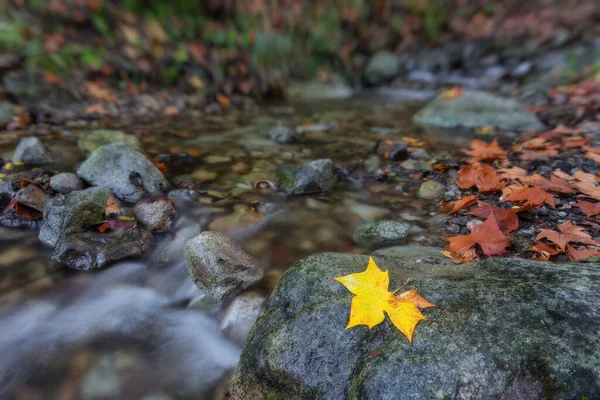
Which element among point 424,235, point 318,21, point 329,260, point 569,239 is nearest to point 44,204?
point 329,260

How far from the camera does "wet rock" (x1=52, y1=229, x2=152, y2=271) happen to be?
2453 mm

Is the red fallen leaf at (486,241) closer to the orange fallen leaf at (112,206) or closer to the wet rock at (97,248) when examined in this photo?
the wet rock at (97,248)

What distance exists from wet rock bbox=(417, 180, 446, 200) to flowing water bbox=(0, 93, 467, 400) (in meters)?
0.08

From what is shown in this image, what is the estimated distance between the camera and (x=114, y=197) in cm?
295

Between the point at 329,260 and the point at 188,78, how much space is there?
585cm

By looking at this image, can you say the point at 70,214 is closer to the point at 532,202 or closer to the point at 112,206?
the point at 112,206

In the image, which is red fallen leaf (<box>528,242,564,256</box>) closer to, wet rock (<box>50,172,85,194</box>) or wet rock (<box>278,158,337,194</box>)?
wet rock (<box>278,158,337,194</box>)

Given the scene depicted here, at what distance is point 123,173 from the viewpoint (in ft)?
10.3

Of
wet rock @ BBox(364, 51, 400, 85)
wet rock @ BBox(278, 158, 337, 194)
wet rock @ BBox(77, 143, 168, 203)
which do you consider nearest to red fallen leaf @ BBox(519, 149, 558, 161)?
wet rock @ BBox(278, 158, 337, 194)

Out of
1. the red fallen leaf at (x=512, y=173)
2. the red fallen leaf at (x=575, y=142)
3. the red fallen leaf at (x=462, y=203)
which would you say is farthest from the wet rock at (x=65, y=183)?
the red fallen leaf at (x=575, y=142)

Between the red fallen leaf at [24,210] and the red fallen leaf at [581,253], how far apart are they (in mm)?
3669

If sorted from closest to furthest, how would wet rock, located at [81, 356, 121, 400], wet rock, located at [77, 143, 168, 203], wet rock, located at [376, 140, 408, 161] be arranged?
wet rock, located at [81, 356, 121, 400] < wet rock, located at [77, 143, 168, 203] < wet rock, located at [376, 140, 408, 161]

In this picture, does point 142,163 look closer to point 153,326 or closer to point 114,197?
point 114,197

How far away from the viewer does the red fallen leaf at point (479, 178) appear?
291 cm
